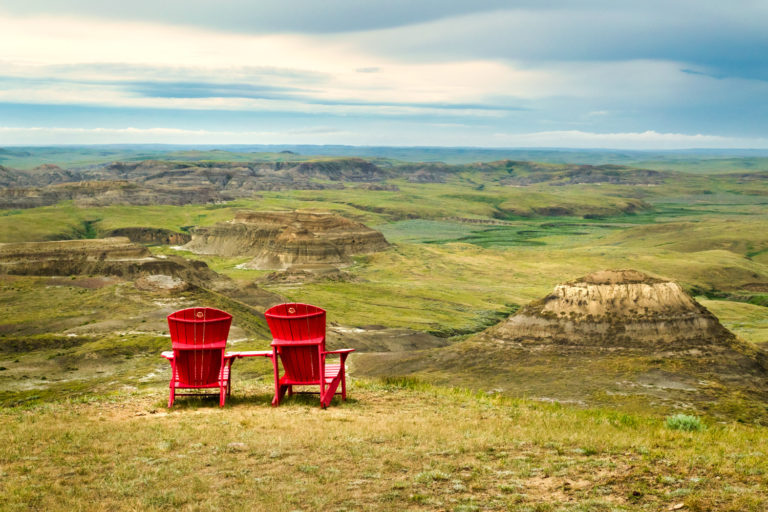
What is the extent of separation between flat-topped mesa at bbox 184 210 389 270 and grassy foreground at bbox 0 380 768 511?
118 metres

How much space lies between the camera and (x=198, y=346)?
63.1ft

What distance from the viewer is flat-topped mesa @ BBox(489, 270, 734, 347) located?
44906 millimetres

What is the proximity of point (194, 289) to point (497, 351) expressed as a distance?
121 ft

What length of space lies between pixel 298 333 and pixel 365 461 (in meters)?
6.02

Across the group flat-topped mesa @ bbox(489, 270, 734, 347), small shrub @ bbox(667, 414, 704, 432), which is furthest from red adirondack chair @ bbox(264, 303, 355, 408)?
flat-topped mesa @ bbox(489, 270, 734, 347)

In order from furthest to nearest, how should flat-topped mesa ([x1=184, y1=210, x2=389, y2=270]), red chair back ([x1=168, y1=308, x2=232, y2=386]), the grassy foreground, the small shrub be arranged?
flat-topped mesa ([x1=184, y1=210, x2=389, y2=270]) → red chair back ([x1=168, y1=308, x2=232, y2=386]) → the small shrub → the grassy foreground

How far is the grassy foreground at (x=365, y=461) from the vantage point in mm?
11727

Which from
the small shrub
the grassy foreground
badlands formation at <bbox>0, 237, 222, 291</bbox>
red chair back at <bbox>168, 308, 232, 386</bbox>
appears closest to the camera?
the grassy foreground

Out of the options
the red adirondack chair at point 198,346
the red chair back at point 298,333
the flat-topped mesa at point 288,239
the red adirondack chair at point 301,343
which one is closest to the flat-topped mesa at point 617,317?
the red adirondack chair at point 301,343

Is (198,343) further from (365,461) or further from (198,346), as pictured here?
(365,461)

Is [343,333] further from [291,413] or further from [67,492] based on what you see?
[67,492]

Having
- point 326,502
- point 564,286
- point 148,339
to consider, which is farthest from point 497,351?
point 326,502

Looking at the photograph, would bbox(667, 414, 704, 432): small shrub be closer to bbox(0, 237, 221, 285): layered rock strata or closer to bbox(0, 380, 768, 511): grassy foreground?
bbox(0, 380, 768, 511): grassy foreground

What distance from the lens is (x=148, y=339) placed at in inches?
2105
